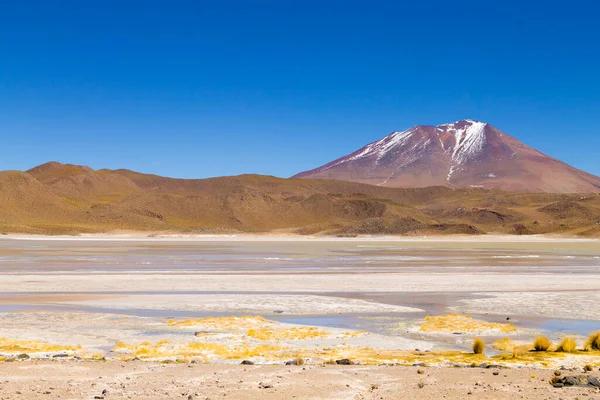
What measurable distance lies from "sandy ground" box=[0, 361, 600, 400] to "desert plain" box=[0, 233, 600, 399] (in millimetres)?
31

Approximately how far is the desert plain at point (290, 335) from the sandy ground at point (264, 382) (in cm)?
3

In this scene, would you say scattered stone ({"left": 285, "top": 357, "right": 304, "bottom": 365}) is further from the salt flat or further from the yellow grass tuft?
the yellow grass tuft

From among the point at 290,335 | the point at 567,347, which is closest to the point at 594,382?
the point at 567,347

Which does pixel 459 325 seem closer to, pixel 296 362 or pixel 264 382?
pixel 296 362

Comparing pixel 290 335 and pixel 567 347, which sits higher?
pixel 567 347

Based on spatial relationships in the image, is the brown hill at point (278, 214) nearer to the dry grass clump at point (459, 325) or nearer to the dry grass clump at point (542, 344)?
the dry grass clump at point (459, 325)

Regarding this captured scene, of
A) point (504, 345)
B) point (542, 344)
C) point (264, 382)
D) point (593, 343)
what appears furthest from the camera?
point (504, 345)

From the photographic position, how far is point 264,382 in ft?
35.0

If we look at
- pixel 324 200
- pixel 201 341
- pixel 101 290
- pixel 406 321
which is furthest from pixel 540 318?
pixel 324 200

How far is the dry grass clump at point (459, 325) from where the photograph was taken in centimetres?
1641

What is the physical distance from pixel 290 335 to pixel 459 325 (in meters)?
4.23

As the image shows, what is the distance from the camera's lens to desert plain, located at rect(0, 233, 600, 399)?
34.3 feet

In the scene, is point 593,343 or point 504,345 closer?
point 593,343

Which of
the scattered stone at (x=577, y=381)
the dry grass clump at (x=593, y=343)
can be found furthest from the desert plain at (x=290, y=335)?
the dry grass clump at (x=593, y=343)
